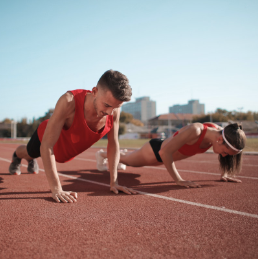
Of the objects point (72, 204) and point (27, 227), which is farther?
point (72, 204)

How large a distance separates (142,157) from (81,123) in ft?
7.23

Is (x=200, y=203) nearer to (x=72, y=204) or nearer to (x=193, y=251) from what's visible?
(x=193, y=251)

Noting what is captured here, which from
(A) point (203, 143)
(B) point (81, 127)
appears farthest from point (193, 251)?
(A) point (203, 143)

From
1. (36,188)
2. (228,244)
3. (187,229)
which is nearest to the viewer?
(228,244)

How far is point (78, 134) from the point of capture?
315 cm

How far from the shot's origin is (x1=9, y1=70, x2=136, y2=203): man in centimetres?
254

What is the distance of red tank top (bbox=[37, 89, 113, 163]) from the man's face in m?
0.31

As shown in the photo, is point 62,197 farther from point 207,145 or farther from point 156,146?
point 207,145

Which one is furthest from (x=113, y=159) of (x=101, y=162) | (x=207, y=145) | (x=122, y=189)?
(x=101, y=162)

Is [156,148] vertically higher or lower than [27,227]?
higher

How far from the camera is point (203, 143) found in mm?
4074

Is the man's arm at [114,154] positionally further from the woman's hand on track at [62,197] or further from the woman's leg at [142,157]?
the woman's leg at [142,157]

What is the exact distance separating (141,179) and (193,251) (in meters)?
3.09

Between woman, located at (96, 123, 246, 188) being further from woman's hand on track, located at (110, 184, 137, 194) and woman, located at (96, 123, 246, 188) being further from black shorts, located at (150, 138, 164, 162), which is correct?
woman's hand on track, located at (110, 184, 137, 194)
